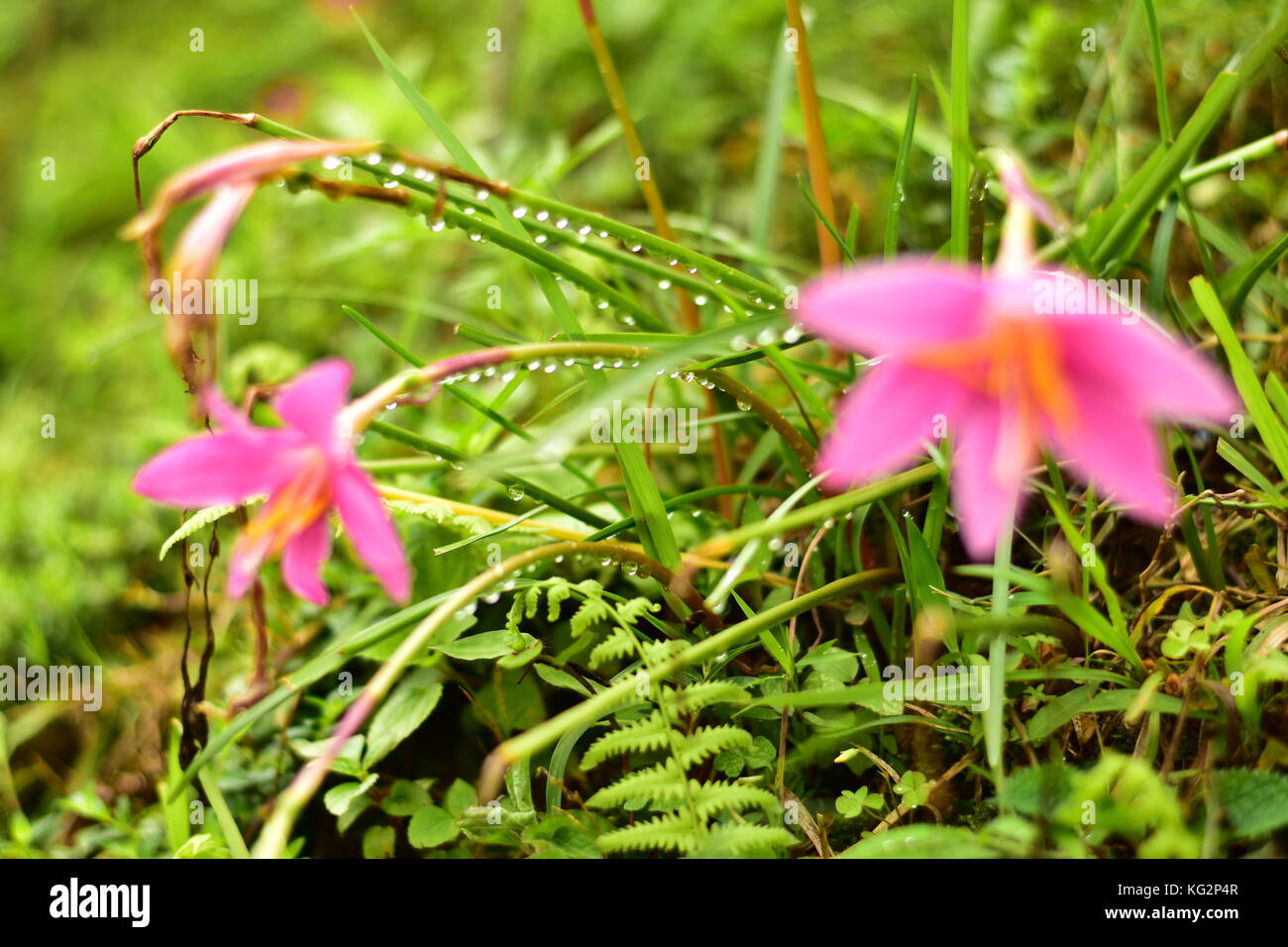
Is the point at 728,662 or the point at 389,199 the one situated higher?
the point at 389,199

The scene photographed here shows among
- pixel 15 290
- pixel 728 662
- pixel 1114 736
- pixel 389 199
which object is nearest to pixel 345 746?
pixel 728 662

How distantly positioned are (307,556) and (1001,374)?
553 mm

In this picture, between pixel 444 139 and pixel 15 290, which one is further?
pixel 15 290

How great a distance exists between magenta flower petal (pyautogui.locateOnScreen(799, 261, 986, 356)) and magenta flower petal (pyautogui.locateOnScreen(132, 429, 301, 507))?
0.42 metres

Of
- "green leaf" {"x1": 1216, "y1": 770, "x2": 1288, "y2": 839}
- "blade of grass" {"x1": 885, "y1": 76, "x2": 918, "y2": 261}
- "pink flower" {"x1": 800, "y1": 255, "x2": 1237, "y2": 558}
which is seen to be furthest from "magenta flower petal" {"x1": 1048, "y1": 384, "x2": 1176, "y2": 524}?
"blade of grass" {"x1": 885, "y1": 76, "x2": 918, "y2": 261}

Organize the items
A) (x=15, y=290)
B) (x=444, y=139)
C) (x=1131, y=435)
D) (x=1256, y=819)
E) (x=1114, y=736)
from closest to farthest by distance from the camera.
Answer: (x=1131, y=435) → (x=1256, y=819) → (x=1114, y=736) → (x=444, y=139) → (x=15, y=290)

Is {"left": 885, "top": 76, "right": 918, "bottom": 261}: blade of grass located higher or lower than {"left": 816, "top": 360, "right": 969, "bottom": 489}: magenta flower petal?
higher

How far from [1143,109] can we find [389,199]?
5.34 ft

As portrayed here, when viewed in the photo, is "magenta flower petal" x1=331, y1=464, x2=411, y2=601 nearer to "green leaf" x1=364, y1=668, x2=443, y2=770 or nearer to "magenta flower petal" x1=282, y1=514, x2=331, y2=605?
"magenta flower petal" x1=282, y1=514, x2=331, y2=605

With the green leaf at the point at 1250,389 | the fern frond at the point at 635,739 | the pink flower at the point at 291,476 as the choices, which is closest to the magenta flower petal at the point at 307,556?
the pink flower at the point at 291,476

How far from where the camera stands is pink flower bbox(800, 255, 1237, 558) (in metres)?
0.58

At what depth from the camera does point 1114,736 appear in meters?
0.99

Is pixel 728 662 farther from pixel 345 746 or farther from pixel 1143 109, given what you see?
pixel 1143 109

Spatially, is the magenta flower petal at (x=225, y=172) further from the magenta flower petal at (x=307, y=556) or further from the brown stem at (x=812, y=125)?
the brown stem at (x=812, y=125)
